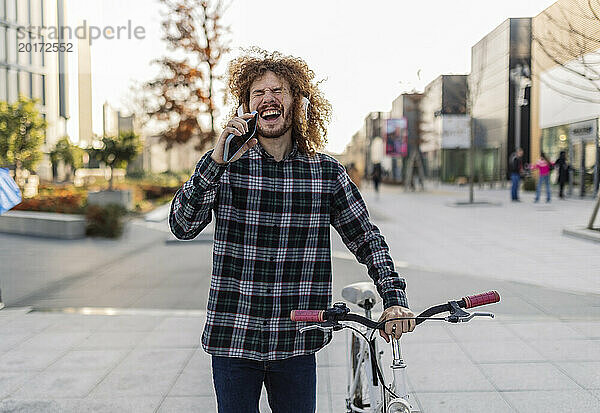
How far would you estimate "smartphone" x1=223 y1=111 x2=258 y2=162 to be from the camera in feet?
6.51

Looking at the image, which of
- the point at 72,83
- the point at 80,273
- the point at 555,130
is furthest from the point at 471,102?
the point at 72,83

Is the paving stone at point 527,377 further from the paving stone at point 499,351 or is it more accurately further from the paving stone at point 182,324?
the paving stone at point 182,324

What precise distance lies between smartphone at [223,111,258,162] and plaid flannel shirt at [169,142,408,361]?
0.21 meters

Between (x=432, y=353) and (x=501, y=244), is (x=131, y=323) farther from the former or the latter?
(x=501, y=244)

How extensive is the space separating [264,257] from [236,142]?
453 mm

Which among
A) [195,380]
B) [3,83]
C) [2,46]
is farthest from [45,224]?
[3,83]

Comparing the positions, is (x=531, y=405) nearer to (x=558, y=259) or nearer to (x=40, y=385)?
(x=40, y=385)

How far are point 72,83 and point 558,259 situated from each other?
34.3m

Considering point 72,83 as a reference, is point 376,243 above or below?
below

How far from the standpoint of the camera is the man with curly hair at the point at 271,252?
2.22 metres

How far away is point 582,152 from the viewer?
24812 mm

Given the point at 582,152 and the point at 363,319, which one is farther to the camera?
the point at 582,152

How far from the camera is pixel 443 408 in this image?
159 inches

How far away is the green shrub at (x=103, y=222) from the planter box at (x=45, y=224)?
0.15 metres
